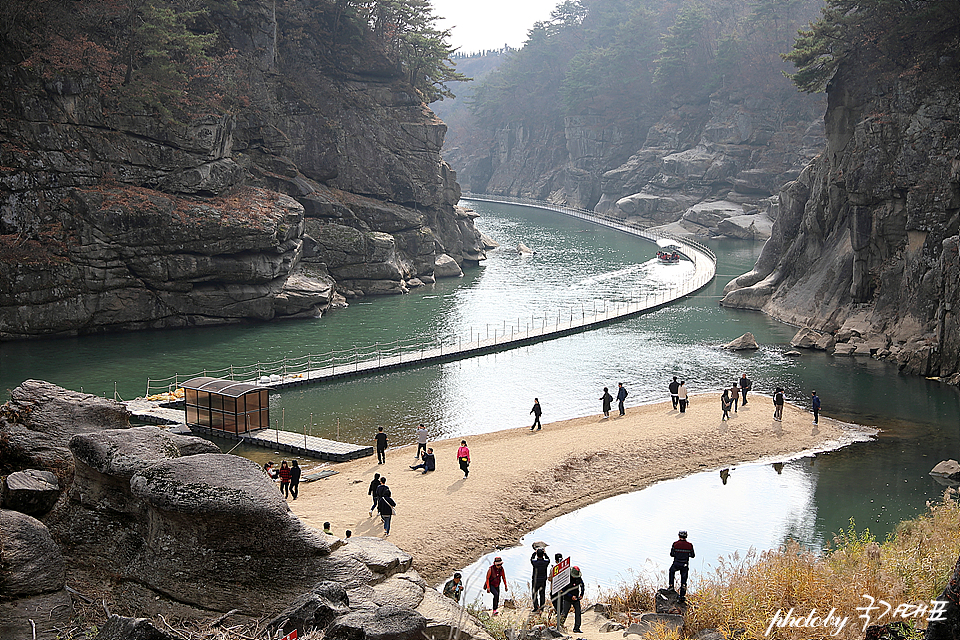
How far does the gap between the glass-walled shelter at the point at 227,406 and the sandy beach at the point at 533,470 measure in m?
5.78

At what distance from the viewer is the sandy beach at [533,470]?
2452cm

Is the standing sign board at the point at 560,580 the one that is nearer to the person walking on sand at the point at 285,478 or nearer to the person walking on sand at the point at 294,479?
the person walking on sand at the point at 294,479

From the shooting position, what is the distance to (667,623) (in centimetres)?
1717

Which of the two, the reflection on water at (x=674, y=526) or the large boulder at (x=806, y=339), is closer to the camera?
the reflection on water at (x=674, y=526)

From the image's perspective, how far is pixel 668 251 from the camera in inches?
4003

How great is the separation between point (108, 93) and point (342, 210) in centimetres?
2311

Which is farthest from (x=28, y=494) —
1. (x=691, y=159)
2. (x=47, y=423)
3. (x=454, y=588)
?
(x=691, y=159)

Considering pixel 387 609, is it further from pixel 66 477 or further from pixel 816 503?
pixel 816 503

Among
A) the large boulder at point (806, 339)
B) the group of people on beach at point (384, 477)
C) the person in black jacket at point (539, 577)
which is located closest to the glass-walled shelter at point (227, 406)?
the group of people on beach at point (384, 477)

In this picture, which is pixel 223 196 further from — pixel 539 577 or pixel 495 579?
pixel 539 577

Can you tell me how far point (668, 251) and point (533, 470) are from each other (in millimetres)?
76388

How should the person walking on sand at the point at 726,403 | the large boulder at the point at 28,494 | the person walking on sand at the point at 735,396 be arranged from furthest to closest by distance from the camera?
the person walking on sand at the point at 735,396
the person walking on sand at the point at 726,403
the large boulder at the point at 28,494

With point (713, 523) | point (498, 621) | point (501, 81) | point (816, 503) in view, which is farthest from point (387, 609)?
point (501, 81)

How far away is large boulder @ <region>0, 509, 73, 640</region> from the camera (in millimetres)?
12234
